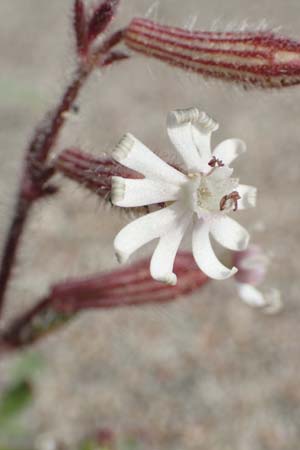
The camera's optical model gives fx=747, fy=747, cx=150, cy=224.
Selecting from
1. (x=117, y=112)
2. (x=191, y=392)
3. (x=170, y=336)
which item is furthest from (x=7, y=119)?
(x=191, y=392)

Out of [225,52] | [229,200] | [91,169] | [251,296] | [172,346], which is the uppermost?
[225,52]

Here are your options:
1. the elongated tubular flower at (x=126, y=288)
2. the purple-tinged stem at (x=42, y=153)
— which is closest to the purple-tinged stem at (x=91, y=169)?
the purple-tinged stem at (x=42, y=153)

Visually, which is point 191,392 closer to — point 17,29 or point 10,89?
point 10,89

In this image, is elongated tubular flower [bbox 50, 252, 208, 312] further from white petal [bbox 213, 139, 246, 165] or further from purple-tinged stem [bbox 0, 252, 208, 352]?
white petal [bbox 213, 139, 246, 165]

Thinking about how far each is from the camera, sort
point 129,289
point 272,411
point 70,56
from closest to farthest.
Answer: point 70,56
point 129,289
point 272,411

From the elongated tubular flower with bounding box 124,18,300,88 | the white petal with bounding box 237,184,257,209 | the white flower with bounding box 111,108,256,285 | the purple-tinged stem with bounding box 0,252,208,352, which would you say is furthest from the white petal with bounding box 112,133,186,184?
the purple-tinged stem with bounding box 0,252,208,352

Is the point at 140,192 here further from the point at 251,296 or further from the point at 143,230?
the point at 251,296

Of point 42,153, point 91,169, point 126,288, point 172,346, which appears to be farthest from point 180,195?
point 172,346
